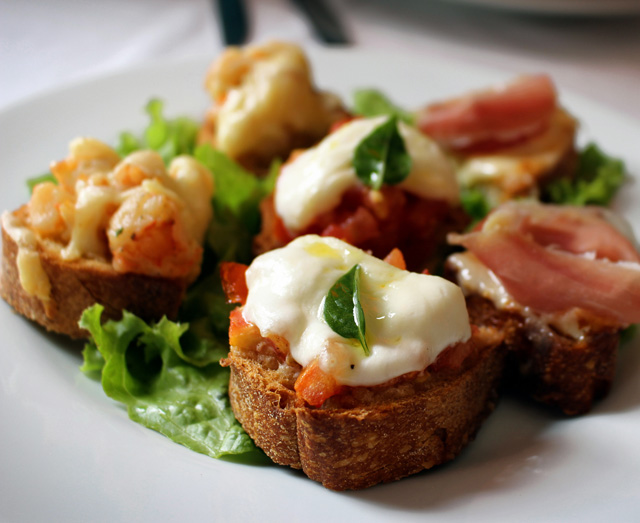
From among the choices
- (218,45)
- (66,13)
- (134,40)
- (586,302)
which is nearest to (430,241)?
(586,302)

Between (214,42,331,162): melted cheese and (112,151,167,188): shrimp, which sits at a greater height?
(112,151,167,188): shrimp

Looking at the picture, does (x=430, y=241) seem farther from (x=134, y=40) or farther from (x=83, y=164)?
(x=134, y=40)

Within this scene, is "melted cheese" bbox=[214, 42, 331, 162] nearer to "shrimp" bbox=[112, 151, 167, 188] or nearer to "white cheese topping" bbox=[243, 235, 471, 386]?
"shrimp" bbox=[112, 151, 167, 188]

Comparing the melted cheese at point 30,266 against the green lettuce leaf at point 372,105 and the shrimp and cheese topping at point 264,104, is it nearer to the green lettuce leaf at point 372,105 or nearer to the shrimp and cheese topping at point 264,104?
the shrimp and cheese topping at point 264,104

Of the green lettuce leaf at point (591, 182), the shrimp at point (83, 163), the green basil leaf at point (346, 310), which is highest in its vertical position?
the shrimp at point (83, 163)

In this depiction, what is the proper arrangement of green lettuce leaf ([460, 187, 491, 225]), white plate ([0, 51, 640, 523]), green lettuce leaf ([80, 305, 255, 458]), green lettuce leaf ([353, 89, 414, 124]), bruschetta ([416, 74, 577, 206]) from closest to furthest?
1. white plate ([0, 51, 640, 523])
2. green lettuce leaf ([80, 305, 255, 458])
3. green lettuce leaf ([460, 187, 491, 225])
4. bruschetta ([416, 74, 577, 206])
5. green lettuce leaf ([353, 89, 414, 124])

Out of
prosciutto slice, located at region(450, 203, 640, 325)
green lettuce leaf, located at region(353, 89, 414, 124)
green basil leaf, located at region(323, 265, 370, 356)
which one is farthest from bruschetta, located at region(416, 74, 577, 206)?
green basil leaf, located at region(323, 265, 370, 356)

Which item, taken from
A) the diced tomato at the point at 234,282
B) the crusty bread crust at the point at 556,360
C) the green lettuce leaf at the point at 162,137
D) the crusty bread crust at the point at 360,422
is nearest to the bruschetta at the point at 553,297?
the crusty bread crust at the point at 556,360
